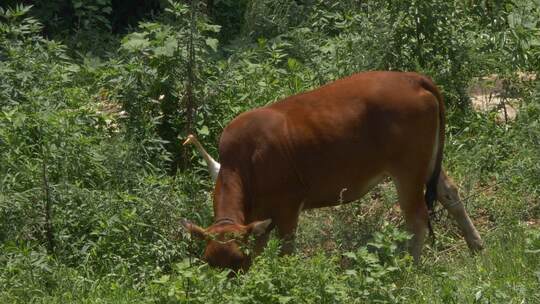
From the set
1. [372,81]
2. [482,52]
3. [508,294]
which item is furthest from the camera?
[482,52]

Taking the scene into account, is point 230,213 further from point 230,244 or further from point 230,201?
point 230,244

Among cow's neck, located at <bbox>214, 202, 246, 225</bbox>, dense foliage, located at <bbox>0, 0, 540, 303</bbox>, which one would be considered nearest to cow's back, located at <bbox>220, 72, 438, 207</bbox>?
cow's neck, located at <bbox>214, 202, 246, 225</bbox>

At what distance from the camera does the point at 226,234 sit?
9070mm

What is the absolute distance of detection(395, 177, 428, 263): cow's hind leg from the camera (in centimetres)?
970

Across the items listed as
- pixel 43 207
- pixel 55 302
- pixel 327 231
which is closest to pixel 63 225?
pixel 43 207

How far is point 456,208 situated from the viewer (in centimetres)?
1013

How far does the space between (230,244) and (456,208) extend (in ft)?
6.65

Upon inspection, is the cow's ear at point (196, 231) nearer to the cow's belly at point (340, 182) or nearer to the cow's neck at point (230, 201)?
the cow's neck at point (230, 201)

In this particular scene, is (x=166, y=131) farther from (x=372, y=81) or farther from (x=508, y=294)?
(x=508, y=294)

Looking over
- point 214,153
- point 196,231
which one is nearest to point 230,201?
point 196,231

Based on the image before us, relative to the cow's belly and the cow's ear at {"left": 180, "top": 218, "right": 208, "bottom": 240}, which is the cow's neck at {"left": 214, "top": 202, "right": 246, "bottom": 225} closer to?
the cow's ear at {"left": 180, "top": 218, "right": 208, "bottom": 240}

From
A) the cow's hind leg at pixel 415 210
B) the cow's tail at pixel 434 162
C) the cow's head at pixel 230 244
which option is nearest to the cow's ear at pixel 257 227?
the cow's head at pixel 230 244

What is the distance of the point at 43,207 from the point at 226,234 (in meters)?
1.73

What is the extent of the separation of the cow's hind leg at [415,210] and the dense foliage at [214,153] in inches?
8.0
